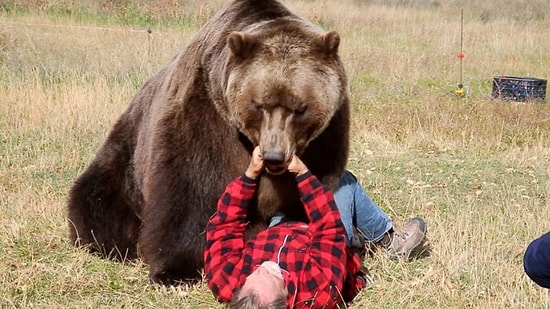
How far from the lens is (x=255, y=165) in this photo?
378cm

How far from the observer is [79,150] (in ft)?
23.1

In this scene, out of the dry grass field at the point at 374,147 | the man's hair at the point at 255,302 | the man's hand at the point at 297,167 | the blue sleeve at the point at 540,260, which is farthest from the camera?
the dry grass field at the point at 374,147

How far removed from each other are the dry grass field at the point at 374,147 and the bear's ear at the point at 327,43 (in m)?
1.31

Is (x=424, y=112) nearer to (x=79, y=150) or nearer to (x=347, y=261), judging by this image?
(x=79, y=150)

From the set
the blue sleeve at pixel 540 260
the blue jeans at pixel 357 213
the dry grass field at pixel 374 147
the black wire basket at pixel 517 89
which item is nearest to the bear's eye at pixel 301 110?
the blue jeans at pixel 357 213

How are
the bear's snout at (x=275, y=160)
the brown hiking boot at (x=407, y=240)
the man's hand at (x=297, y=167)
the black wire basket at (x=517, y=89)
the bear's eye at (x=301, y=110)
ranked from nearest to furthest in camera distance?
the bear's snout at (x=275, y=160) → the bear's eye at (x=301, y=110) → the man's hand at (x=297, y=167) → the brown hiking boot at (x=407, y=240) → the black wire basket at (x=517, y=89)

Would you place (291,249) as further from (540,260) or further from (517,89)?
(517,89)

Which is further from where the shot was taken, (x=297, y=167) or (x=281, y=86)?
(x=297, y=167)

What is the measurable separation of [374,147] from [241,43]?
425cm

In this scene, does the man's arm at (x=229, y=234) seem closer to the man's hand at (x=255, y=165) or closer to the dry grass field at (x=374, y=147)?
the man's hand at (x=255, y=165)

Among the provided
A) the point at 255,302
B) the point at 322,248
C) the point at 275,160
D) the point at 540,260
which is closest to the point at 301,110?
the point at 275,160

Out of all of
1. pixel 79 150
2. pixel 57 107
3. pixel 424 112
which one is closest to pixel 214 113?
pixel 79 150

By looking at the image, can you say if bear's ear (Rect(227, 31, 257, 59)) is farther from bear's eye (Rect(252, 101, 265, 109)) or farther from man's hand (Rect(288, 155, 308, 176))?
man's hand (Rect(288, 155, 308, 176))

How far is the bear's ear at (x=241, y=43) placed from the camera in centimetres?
358
